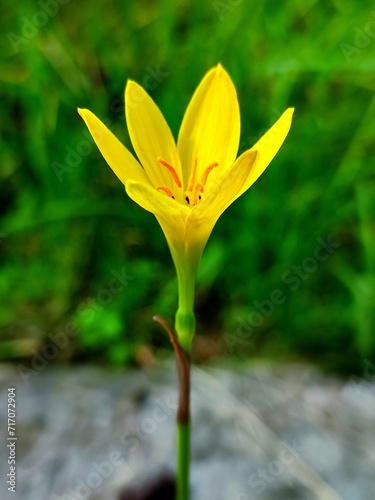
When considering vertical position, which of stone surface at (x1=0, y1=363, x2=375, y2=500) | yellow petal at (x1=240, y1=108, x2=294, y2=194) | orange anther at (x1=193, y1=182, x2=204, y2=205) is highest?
yellow petal at (x1=240, y1=108, x2=294, y2=194)

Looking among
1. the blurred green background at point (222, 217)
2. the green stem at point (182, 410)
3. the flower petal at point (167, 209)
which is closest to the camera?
the flower petal at point (167, 209)

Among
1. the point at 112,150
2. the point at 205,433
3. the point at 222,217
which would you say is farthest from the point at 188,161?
the point at 222,217

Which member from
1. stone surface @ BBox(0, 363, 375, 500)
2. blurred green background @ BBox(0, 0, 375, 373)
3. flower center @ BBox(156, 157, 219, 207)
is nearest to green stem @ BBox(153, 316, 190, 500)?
flower center @ BBox(156, 157, 219, 207)

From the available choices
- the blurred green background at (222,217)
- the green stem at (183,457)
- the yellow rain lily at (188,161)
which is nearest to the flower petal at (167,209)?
the yellow rain lily at (188,161)

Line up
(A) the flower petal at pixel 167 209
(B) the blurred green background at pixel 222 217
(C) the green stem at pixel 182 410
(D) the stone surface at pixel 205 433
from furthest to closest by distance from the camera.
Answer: (B) the blurred green background at pixel 222 217, (D) the stone surface at pixel 205 433, (C) the green stem at pixel 182 410, (A) the flower petal at pixel 167 209

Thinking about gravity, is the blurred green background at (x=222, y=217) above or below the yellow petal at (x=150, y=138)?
below

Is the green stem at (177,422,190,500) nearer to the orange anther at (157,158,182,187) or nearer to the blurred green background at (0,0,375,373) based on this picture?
the orange anther at (157,158,182,187)

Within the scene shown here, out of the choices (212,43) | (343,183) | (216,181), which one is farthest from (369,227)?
(216,181)

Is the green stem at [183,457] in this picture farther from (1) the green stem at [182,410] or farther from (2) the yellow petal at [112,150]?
(2) the yellow petal at [112,150]
